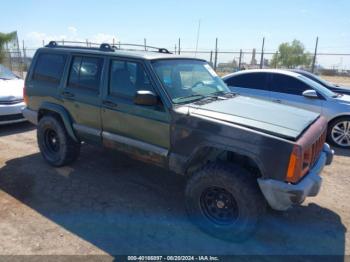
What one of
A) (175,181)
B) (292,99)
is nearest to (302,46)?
(292,99)

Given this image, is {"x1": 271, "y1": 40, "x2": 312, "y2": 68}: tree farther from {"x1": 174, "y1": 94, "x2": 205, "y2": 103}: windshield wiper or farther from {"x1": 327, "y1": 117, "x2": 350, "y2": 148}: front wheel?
{"x1": 174, "y1": 94, "x2": 205, "y2": 103}: windshield wiper

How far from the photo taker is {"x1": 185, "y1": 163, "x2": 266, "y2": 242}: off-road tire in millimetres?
2947

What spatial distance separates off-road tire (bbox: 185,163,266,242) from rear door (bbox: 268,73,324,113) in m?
3.91

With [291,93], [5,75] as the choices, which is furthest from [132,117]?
[5,75]

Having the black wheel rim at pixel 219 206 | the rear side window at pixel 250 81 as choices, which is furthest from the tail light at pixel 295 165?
the rear side window at pixel 250 81

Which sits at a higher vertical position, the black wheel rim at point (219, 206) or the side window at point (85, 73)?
the side window at point (85, 73)

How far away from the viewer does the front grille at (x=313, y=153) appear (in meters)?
2.87

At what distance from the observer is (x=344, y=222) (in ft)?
11.8

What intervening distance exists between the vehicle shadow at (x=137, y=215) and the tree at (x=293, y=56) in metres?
29.9

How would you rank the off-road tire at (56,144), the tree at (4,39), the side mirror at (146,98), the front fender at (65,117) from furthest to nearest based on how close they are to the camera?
the tree at (4,39) → the off-road tire at (56,144) → the front fender at (65,117) → the side mirror at (146,98)

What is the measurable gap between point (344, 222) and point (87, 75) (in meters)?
3.79

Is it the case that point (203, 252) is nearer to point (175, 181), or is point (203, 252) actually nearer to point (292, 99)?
point (175, 181)

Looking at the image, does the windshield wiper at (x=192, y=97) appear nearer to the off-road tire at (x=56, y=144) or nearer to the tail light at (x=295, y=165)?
the tail light at (x=295, y=165)

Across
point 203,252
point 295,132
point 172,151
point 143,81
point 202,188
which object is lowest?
point 203,252
